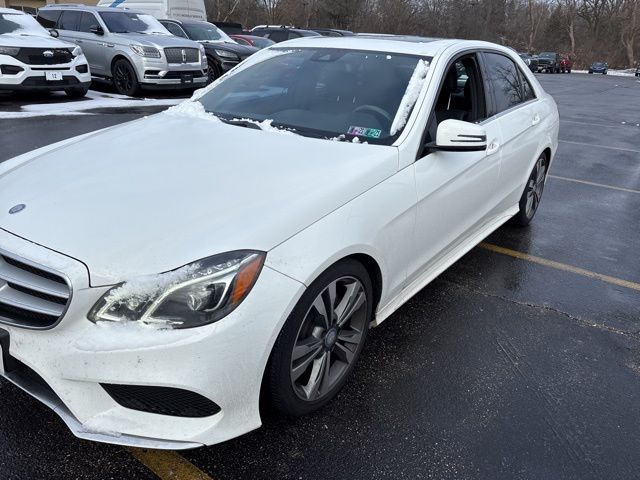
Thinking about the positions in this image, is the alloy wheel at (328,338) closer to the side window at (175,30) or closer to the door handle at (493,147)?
the door handle at (493,147)

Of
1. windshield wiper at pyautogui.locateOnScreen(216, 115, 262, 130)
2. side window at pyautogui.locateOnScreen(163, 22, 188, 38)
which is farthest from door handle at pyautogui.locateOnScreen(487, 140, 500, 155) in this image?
side window at pyautogui.locateOnScreen(163, 22, 188, 38)

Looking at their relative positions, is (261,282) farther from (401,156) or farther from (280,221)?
(401,156)

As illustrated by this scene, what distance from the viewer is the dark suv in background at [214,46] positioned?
1384 centimetres

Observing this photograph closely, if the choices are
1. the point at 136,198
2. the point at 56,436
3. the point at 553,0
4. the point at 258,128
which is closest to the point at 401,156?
the point at 258,128

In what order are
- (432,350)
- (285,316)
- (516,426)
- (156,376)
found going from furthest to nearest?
(432,350) < (516,426) < (285,316) < (156,376)

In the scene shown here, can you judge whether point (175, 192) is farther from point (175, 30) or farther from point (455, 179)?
point (175, 30)

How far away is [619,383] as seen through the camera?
2.97 meters

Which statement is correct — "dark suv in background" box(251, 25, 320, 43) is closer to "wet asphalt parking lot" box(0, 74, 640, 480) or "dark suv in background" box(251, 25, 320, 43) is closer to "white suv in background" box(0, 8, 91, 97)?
"white suv in background" box(0, 8, 91, 97)

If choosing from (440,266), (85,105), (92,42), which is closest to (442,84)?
(440,266)

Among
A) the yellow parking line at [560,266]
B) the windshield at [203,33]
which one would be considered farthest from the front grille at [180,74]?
the yellow parking line at [560,266]

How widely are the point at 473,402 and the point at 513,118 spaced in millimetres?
2332

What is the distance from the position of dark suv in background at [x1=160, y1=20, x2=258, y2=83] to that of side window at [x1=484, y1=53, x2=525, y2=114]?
10.1 metres

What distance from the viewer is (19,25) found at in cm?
1059

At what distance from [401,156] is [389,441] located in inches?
54.3
